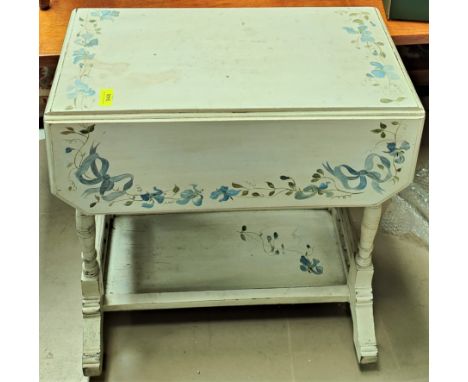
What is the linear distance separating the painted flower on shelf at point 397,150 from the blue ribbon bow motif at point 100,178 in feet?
1.61

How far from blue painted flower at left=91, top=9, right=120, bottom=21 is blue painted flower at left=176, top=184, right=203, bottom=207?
0.43 m

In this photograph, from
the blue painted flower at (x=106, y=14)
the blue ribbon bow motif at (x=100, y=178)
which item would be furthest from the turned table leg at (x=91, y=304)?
the blue painted flower at (x=106, y=14)

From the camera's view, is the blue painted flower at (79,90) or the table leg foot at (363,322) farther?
the table leg foot at (363,322)

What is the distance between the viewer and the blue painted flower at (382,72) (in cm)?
136

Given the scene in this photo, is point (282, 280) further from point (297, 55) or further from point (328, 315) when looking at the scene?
point (297, 55)

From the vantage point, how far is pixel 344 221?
179cm

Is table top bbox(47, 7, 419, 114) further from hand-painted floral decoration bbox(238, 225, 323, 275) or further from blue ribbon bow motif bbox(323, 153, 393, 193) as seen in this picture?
hand-painted floral decoration bbox(238, 225, 323, 275)

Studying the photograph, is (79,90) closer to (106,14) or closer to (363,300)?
(106,14)

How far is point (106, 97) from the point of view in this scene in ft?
4.19

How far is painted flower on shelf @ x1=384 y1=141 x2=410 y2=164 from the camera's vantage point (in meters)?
1.31

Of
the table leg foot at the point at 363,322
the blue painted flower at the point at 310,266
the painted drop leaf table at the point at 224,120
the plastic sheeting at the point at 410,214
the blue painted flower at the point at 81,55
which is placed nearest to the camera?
the painted drop leaf table at the point at 224,120

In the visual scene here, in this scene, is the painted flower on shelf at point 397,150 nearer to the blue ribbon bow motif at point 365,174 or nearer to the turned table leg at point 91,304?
the blue ribbon bow motif at point 365,174

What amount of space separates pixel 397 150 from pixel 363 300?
0.46m

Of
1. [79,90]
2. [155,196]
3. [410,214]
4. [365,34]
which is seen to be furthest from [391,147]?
[410,214]
